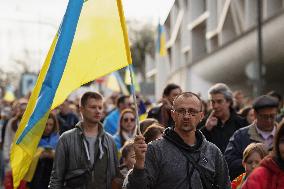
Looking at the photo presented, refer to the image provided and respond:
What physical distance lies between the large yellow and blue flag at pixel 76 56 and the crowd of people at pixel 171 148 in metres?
0.77

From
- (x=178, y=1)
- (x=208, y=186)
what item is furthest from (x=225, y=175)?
(x=178, y=1)

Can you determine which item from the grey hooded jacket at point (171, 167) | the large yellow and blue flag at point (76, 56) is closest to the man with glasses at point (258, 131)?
the large yellow and blue flag at point (76, 56)

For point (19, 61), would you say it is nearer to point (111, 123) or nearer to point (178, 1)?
point (178, 1)

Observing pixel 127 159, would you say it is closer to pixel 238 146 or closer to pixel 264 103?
pixel 238 146

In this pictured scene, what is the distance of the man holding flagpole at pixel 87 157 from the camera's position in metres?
8.23

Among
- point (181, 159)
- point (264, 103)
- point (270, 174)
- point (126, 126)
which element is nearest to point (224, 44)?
point (126, 126)

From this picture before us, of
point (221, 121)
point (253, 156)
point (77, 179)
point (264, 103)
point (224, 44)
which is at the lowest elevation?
point (77, 179)

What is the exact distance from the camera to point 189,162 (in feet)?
19.2

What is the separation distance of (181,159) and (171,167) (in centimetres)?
10

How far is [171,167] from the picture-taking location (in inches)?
230

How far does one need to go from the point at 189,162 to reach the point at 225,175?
409mm

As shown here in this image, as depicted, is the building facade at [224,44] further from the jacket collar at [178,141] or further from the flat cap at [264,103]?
the jacket collar at [178,141]

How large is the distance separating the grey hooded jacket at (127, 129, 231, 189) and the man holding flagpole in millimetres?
2399

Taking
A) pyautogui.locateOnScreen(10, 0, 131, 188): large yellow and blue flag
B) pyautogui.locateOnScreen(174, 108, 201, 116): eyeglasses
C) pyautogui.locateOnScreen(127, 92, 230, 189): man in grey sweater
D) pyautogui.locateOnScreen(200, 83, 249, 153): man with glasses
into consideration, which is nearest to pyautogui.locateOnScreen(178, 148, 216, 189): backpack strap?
pyautogui.locateOnScreen(127, 92, 230, 189): man in grey sweater
